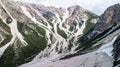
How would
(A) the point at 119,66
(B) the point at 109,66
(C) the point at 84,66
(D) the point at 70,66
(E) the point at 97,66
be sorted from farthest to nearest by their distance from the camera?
(D) the point at 70,66, (C) the point at 84,66, (E) the point at 97,66, (B) the point at 109,66, (A) the point at 119,66

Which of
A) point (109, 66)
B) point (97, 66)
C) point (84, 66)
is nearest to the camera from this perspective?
point (109, 66)

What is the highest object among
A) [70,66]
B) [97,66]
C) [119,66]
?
[119,66]

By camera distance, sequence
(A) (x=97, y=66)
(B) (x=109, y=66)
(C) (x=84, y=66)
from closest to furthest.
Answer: (B) (x=109, y=66) → (A) (x=97, y=66) → (C) (x=84, y=66)

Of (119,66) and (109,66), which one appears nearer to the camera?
(119,66)

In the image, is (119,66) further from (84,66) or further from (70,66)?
(70,66)

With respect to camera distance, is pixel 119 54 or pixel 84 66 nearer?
pixel 119 54

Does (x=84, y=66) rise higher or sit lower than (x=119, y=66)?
lower

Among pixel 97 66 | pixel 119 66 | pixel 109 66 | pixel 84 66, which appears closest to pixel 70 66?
pixel 84 66

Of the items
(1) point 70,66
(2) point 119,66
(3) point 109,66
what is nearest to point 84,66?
(1) point 70,66

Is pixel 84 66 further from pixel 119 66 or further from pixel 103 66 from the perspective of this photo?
pixel 119 66
